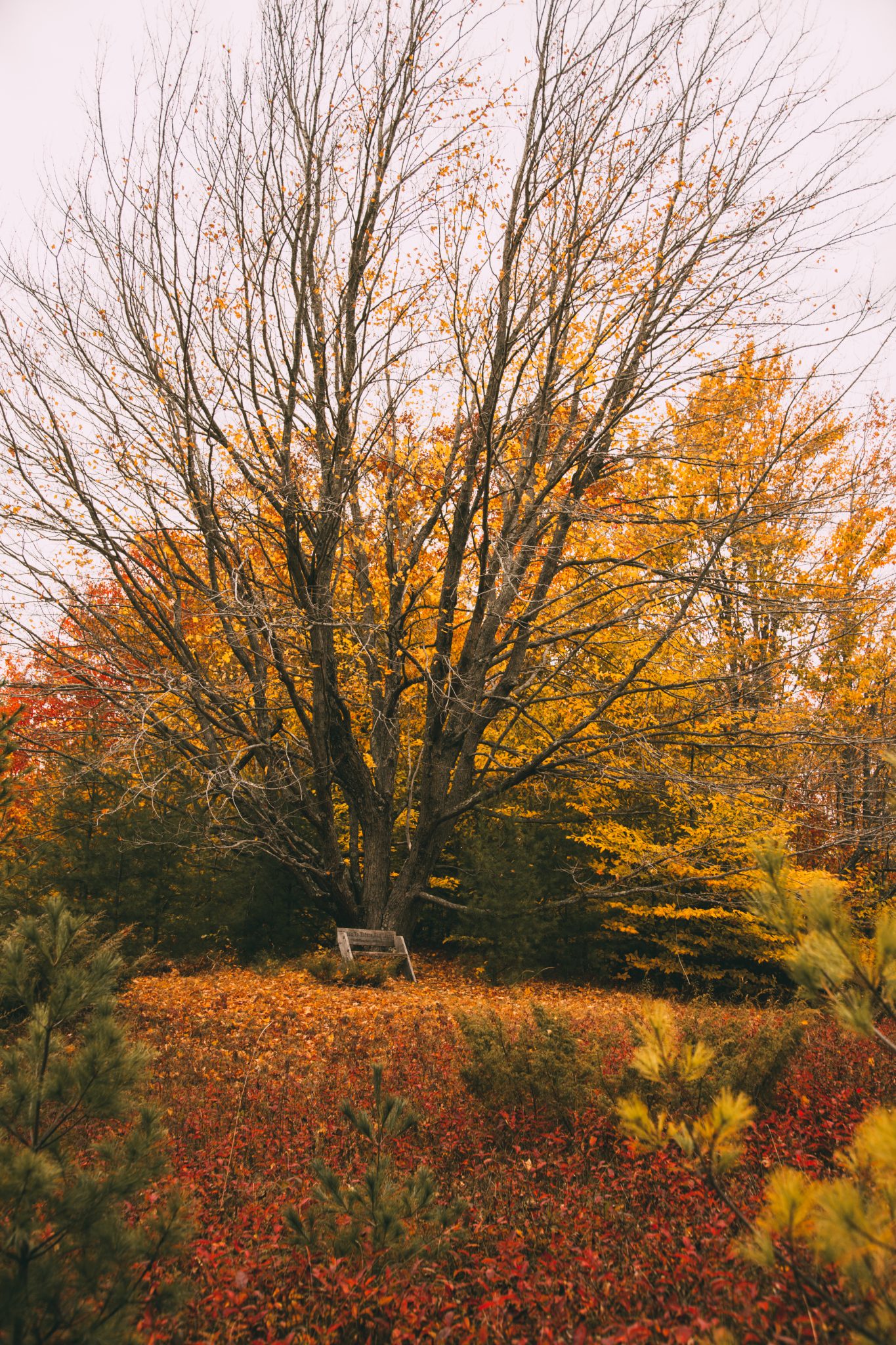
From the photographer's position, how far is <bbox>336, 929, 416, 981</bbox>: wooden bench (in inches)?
345

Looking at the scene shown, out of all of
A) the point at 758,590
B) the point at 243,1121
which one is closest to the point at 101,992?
the point at 243,1121

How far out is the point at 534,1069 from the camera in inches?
184

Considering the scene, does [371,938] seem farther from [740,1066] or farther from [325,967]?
[740,1066]

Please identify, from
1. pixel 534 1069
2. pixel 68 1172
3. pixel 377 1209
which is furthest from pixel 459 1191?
pixel 68 1172

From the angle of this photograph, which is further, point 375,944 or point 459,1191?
point 375,944

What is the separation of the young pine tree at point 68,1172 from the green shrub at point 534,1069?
2557mm

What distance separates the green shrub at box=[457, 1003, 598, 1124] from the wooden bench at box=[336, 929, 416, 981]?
4.00 m

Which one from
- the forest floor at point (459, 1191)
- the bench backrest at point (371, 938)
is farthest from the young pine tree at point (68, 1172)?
the bench backrest at point (371, 938)

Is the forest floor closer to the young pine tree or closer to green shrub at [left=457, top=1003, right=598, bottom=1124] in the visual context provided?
green shrub at [left=457, top=1003, right=598, bottom=1124]

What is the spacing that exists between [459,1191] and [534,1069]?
3.38 feet

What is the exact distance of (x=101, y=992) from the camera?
7.84ft

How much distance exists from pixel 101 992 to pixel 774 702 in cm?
747

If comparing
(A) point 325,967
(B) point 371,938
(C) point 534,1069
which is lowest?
(A) point 325,967

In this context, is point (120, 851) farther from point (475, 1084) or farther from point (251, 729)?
point (475, 1084)
